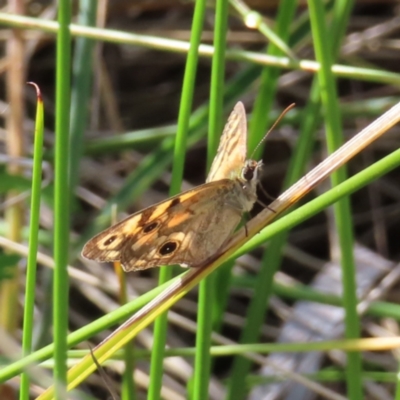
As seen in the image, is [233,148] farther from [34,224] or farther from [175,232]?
[34,224]

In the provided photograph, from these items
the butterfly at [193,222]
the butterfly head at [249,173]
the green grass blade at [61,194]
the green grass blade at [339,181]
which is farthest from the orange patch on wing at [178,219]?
the green grass blade at [61,194]

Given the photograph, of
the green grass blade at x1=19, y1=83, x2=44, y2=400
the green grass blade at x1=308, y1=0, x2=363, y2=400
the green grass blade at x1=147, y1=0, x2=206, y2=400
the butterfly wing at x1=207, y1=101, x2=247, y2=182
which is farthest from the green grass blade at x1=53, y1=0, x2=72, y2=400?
the butterfly wing at x1=207, y1=101, x2=247, y2=182

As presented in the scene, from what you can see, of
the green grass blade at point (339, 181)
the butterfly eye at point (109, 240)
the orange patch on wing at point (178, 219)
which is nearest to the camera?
the green grass blade at point (339, 181)

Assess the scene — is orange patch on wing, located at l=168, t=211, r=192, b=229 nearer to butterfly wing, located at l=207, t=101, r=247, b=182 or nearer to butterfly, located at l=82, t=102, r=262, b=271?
butterfly, located at l=82, t=102, r=262, b=271

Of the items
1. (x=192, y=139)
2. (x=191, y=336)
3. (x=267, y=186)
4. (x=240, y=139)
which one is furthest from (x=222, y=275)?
(x=267, y=186)

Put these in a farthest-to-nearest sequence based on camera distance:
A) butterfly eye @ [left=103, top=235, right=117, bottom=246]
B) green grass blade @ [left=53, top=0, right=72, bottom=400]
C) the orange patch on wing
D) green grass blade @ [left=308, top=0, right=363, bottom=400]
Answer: the orange patch on wing → butterfly eye @ [left=103, top=235, right=117, bottom=246] → green grass blade @ [left=308, top=0, right=363, bottom=400] → green grass blade @ [left=53, top=0, right=72, bottom=400]

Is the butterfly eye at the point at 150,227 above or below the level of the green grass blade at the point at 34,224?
below

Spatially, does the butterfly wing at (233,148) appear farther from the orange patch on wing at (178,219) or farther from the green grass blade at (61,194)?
the green grass blade at (61,194)

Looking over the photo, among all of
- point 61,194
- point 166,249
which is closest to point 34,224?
point 61,194
